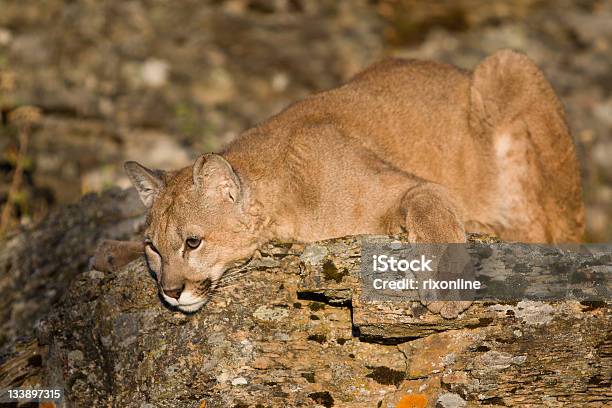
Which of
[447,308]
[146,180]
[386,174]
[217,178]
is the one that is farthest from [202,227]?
[447,308]

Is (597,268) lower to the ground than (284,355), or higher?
higher

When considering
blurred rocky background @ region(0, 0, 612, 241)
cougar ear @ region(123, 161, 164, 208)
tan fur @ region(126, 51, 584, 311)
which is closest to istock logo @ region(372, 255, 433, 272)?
tan fur @ region(126, 51, 584, 311)

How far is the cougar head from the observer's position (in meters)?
6.80

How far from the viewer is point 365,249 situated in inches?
247

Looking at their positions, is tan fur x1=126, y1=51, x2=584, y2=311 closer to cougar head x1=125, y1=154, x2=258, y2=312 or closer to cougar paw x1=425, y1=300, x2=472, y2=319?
cougar head x1=125, y1=154, x2=258, y2=312

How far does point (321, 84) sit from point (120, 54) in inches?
132

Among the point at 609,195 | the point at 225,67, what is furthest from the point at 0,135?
the point at 609,195

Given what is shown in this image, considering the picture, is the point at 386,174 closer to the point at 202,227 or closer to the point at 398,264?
the point at 398,264

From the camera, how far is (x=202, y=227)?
6949mm

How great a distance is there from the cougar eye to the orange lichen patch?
2.09 metres

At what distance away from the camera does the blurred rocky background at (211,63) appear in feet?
42.3

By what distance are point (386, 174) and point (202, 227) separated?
163cm

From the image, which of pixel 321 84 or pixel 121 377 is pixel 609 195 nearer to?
pixel 321 84

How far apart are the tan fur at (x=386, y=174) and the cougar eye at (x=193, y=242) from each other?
0.04m
